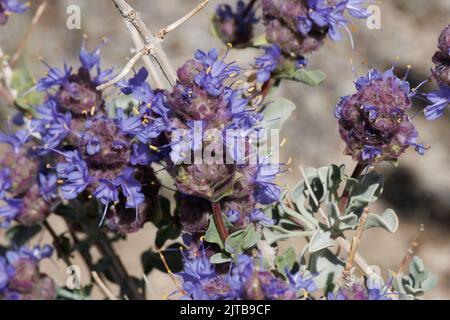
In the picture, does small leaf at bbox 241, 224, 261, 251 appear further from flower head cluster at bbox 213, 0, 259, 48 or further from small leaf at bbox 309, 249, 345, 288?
flower head cluster at bbox 213, 0, 259, 48

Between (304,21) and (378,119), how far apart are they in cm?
48

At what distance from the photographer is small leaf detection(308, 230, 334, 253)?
1982 millimetres

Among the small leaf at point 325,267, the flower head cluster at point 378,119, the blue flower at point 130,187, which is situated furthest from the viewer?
the small leaf at point 325,267

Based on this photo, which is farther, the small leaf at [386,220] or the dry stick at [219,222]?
the small leaf at [386,220]

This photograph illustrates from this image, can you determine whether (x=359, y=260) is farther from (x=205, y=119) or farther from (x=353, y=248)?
(x=205, y=119)

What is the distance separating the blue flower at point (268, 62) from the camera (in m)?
2.24

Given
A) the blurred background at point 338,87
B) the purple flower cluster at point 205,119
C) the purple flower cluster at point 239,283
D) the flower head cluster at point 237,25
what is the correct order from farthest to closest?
the blurred background at point 338,87 < the flower head cluster at point 237,25 < the purple flower cluster at point 205,119 < the purple flower cluster at point 239,283

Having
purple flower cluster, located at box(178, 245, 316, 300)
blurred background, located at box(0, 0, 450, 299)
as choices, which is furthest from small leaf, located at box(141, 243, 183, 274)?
blurred background, located at box(0, 0, 450, 299)

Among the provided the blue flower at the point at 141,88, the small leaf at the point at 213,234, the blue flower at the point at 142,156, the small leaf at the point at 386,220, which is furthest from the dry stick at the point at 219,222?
the small leaf at the point at 386,220

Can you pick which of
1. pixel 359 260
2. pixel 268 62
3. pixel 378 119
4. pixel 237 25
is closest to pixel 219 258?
pixel 359 260

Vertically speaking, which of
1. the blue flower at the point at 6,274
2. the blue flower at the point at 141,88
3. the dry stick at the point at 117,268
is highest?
the blue flower at the point at 141,88

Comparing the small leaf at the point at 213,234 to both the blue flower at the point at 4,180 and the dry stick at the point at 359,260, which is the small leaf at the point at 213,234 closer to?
the dry stick at the point at 359,260

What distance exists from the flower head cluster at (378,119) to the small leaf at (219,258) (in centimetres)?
47
